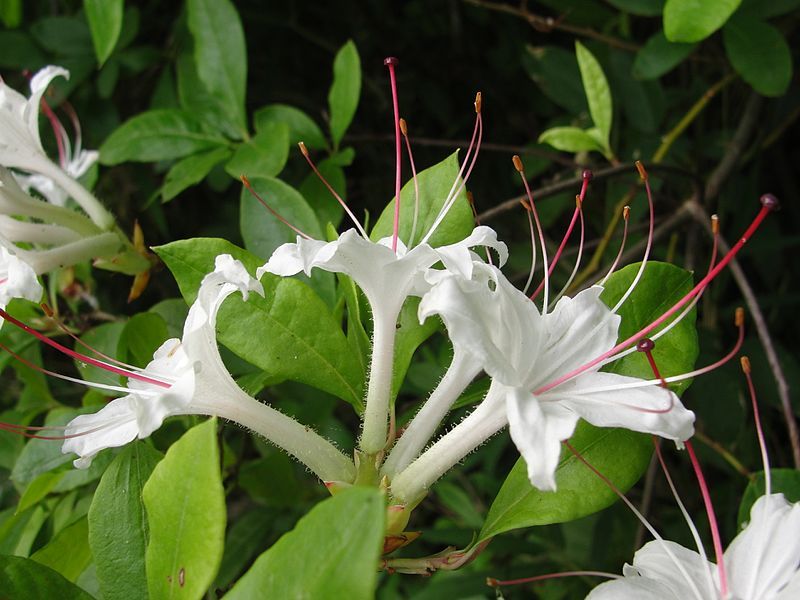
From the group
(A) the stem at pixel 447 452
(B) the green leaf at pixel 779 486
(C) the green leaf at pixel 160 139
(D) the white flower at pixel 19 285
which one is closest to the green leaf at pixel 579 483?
(A) the stem at pixel 447 452

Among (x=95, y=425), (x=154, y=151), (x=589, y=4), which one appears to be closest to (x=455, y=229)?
(x=95, y=425)

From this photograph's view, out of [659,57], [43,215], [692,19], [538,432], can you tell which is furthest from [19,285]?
[659,57]

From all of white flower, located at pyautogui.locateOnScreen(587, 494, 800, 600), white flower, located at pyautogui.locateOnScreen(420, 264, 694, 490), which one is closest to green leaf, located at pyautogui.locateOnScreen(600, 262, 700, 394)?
white flower, located at pyautogui.locateOnScreen(420, 264, 694, 490)

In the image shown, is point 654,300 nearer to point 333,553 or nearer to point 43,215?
point 333,553

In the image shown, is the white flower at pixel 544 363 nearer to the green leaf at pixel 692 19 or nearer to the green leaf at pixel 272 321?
the green leaf at pixel 272 321

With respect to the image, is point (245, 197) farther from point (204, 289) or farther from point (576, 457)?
point (576, 457)

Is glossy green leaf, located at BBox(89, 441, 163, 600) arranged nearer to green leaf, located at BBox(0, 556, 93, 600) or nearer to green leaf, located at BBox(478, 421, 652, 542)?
green leaf, located at BBox(0, 556, 93, 600)
